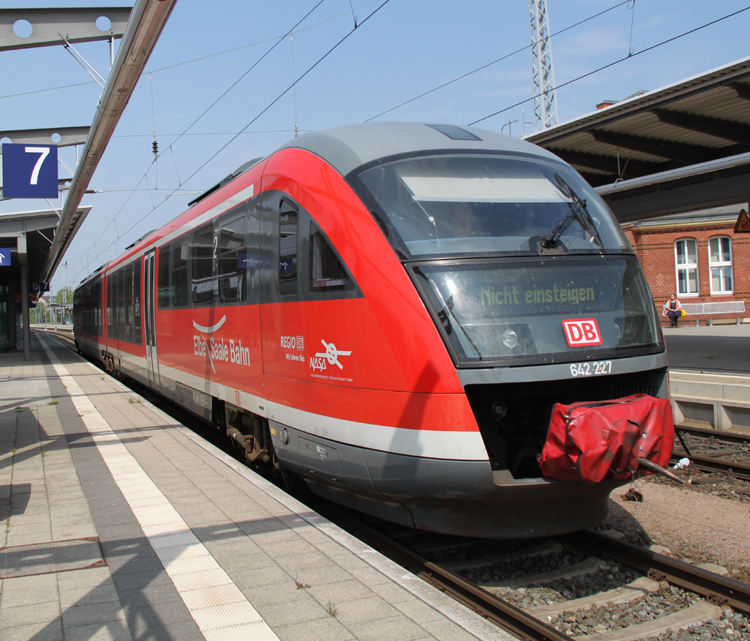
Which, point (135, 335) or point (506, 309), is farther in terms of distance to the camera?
point (135, 335)

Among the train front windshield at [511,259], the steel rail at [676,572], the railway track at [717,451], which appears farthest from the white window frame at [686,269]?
the steel rail at [676,572]

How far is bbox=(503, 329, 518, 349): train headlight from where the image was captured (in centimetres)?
434

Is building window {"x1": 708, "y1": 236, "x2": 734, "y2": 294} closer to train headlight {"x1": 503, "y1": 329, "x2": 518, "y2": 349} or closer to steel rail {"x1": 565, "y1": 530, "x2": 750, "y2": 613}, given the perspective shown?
steel rail {"x1": 565, "y1": 530, "x2": 750, "y2": 613}

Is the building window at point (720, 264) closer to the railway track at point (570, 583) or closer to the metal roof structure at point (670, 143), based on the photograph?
the metal roof structure at point (670, 143)

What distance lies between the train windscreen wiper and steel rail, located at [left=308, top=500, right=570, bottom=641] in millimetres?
2314

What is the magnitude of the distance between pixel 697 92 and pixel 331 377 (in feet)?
28.0

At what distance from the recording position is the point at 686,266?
3133 centimetres

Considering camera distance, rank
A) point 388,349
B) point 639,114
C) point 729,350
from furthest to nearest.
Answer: point 729,350
point 639,114
point 388,349

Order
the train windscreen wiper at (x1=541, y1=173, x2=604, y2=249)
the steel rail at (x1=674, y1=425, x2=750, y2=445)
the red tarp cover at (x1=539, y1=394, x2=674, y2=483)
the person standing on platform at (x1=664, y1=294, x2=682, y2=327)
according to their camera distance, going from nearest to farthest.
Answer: the red tarp cover at (x1=539, y1=394, x2=674, y2=483) → the train windscreen wiper at (x1=541, y1=173, x2=604, y2=249) → the steel rail at (x1=674, y1=425, x2=750, y2=445) → the person standing on platform at (x1=664, y1=294, x2=682, y2=327)

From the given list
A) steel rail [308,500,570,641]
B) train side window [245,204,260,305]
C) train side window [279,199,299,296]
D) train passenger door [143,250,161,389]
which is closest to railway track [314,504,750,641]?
steel rail [308,500,570,641]

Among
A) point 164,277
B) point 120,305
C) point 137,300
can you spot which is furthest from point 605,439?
point 120,305

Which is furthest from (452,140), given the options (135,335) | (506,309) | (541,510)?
(135,335)

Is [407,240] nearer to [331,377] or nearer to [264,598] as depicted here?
[331,377]

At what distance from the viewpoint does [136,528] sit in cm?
491
